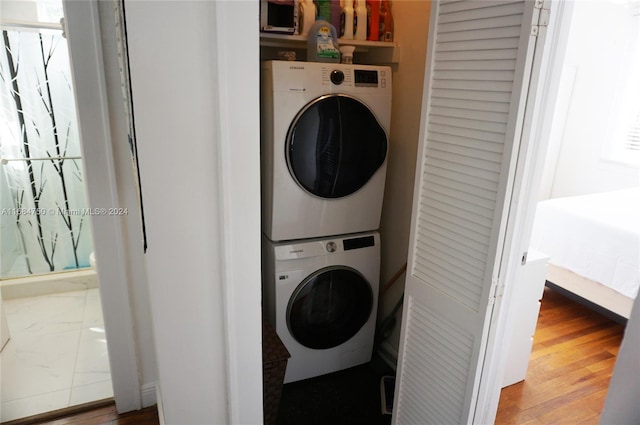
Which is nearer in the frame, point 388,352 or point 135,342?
point 135,342

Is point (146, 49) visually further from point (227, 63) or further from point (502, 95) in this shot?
point (502, 95)

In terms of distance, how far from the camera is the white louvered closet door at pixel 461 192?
4.12 feet

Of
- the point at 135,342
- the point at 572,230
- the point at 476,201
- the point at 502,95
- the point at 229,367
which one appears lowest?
the point at 135,342

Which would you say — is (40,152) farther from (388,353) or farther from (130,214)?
(388,353)

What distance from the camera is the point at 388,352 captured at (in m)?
2.49

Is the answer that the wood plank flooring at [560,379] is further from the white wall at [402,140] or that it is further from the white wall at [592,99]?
the white wall at [592,99]

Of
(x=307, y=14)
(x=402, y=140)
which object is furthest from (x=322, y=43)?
(x=402, y=140)

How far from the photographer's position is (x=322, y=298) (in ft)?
7.20

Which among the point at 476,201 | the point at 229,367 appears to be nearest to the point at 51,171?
the point at 229,367

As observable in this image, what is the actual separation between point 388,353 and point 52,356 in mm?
1888

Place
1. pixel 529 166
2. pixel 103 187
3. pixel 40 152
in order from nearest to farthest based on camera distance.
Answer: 1. pixel 529 166
2. pixel 103 187
3. pixel 40 152

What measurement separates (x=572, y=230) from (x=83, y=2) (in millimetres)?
3128

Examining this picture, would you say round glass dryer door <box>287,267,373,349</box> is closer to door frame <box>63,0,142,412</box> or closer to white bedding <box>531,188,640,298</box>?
door frame <box>63,0,142,412</box>

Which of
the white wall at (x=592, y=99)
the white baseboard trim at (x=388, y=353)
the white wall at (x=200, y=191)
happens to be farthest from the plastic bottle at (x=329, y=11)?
the white wall at (x=592, y=99)
